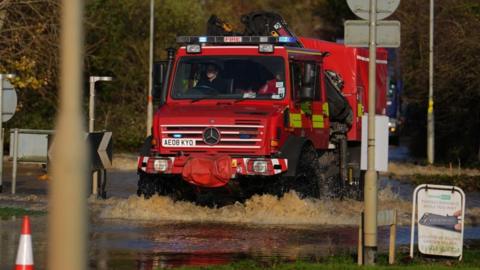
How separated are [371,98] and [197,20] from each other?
4047 centimetres

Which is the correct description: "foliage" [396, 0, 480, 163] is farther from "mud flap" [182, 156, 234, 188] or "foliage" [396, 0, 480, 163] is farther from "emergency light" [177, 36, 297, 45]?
"mud flap" [182, 156, 234, 188]

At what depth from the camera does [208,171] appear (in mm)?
18906

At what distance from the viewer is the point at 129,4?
168 ft

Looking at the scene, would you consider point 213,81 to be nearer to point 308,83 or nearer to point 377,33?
point 308,83

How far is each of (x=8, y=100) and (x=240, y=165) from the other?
668 cm

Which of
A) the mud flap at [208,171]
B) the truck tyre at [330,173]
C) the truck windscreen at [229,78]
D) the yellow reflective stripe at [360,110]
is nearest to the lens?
the mud flap at [208,171]

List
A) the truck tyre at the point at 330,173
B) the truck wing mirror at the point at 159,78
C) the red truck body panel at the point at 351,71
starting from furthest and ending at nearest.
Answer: the red truck body panel at the point at 351,71, the truck tyre at the point at 330,173, the truck wing mirror at the point at 159,78

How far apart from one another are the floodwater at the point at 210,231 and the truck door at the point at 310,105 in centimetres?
121

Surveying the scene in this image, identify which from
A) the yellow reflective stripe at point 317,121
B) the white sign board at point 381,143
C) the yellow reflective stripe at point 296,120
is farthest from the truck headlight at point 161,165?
the white sign board at point 381,143

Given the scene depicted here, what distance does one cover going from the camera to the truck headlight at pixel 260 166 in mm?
19047

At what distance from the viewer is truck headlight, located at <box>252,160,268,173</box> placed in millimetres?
19047

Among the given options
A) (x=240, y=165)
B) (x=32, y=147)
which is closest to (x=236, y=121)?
(x=240, y=165)

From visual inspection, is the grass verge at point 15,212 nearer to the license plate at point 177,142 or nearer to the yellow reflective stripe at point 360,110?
the license plate at point 177,142

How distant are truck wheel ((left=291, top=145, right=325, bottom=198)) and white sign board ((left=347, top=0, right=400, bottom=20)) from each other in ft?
21.3
